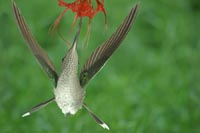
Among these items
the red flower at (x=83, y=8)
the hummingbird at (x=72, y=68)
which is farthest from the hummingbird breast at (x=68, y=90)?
the red flower at (x=83, y=8)

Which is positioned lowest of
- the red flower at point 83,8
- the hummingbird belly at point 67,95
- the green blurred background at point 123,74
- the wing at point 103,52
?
the green blurred background at point 123,74

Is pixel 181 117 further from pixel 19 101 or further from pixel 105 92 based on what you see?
pixel 19 101

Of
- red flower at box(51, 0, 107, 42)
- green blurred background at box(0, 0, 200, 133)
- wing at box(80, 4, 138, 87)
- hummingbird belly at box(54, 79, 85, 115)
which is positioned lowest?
green blurred background at box(0, 0, 200, 133)

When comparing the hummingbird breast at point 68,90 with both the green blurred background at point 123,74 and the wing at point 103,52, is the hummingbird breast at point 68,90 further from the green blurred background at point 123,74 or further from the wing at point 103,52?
the green blurred background at point 123,74

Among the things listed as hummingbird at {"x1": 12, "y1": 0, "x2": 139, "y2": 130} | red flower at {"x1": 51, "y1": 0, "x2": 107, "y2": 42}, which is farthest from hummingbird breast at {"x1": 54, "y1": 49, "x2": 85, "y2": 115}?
red flower at {"x1": 51, "y1": 0, "x2": 107, "y2": 42}

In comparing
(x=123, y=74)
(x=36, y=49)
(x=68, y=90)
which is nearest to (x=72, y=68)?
(x=68, y=90)

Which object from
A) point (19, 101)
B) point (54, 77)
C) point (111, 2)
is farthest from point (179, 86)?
point (54, 77)

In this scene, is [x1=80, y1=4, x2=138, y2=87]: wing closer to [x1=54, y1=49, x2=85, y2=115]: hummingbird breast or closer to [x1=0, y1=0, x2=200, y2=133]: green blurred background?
[x1=54, y1=49, x2=85, y2=115]: hummingbird breast

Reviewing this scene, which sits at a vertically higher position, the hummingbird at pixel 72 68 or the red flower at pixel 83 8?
the red flower at pixel 83 8
